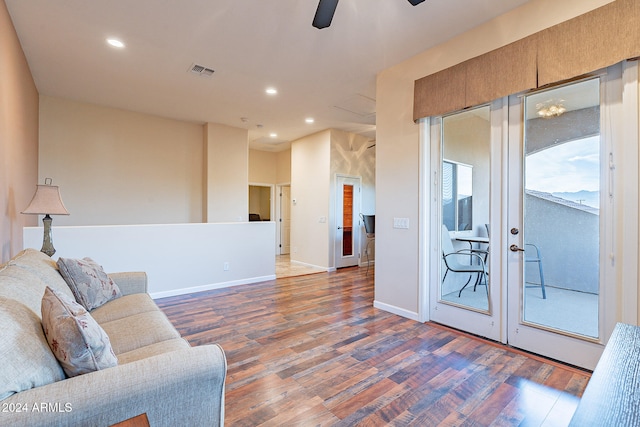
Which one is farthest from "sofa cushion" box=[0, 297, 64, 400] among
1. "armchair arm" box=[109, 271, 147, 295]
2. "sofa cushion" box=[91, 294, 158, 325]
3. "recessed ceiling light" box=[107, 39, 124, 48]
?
"recessed ceiling light" box=[107, 39, 124, 48]

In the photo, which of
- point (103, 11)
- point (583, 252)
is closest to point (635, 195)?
point (583, 252)

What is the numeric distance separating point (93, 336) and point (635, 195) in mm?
3136

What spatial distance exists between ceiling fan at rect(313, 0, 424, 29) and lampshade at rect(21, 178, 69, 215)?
2771 mm

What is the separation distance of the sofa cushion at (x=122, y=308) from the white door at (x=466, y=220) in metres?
2.71

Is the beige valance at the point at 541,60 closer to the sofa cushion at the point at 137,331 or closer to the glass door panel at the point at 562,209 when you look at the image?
the glass door panel at the point at 562,209

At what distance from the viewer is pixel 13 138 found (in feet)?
9.09

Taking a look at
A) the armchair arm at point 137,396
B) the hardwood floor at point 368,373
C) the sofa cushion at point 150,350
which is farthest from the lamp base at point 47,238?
the armchair arm at point 137,396

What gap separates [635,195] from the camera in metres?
1.98

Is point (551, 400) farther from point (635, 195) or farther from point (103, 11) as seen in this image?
point (103, 11)

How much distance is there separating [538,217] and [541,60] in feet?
4.09

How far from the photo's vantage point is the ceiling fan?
173 centimetres

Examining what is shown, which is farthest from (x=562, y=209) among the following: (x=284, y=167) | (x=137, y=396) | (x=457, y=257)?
(x=284, y=167)

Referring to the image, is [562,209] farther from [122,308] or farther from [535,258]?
[122,308]

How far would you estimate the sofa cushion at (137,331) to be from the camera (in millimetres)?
1640
